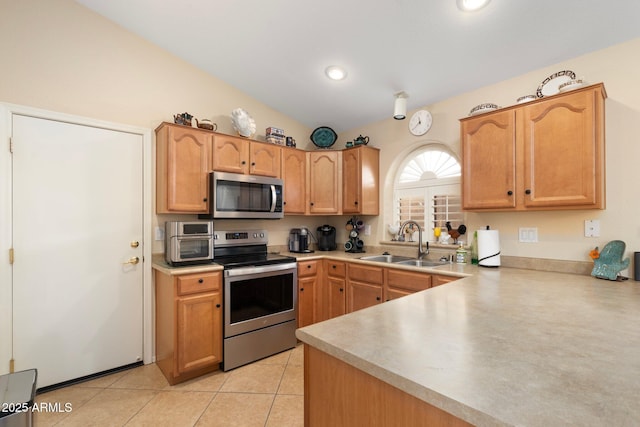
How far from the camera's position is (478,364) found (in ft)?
2.43

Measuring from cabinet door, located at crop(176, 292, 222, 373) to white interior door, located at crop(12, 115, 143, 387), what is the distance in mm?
659

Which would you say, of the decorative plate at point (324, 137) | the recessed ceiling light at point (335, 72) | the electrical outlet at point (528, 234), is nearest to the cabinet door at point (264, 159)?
the decorative plate at point (324, 137)

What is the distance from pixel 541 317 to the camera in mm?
1112

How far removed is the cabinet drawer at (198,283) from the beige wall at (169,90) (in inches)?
27.0

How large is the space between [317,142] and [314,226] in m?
1.11

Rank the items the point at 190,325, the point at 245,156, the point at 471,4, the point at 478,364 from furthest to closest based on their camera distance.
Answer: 1. the point at 245,156
2. the point at 190,325
3. the point at 471,4
4. the point at 478,364

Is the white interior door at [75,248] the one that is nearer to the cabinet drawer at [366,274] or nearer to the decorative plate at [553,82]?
the cabinet drawer at [366,274]

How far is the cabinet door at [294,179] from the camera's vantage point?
3.22m

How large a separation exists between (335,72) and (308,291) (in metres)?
2.16

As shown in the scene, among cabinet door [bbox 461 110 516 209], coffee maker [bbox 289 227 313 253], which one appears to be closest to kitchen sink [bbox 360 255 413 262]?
coffee maker [bbox 289 227 313 253]

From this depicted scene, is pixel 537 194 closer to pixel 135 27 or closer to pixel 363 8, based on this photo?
pixel 363 8

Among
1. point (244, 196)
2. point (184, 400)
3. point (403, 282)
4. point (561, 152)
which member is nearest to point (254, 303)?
point (184, 400)

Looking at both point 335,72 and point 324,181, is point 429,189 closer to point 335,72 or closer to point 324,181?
point 324,181

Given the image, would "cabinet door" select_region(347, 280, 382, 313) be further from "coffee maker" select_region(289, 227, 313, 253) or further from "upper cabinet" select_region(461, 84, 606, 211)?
"upper cabinet" select_region(461, 84, 606, 211)
